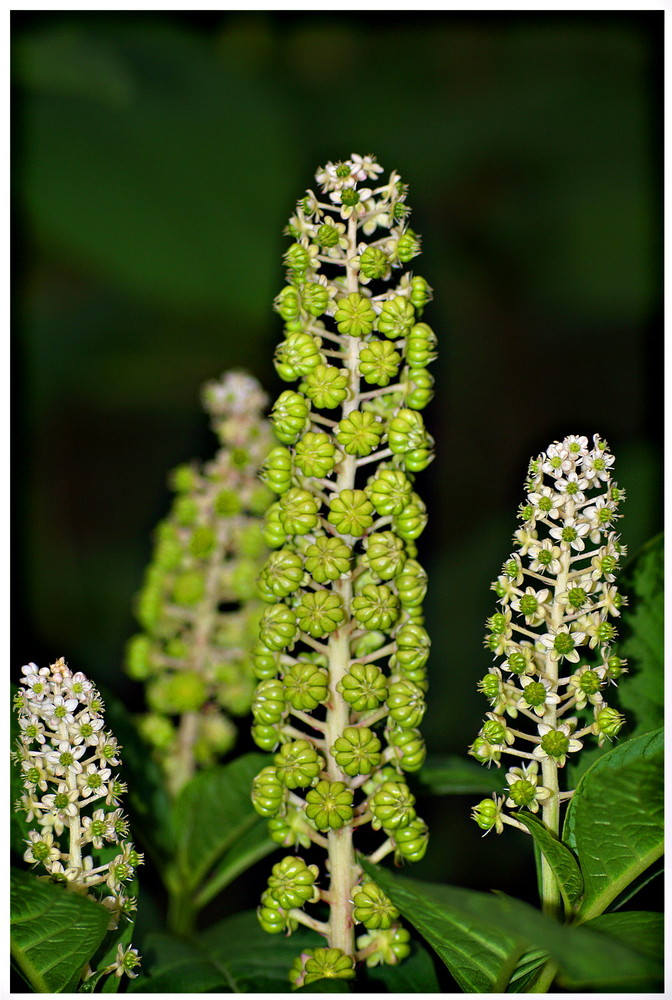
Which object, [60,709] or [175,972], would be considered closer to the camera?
[60,709]

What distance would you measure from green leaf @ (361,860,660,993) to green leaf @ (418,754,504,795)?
8.3 inches

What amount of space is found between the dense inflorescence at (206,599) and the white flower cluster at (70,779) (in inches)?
15.2

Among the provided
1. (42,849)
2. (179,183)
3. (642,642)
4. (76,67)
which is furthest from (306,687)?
(179,183)

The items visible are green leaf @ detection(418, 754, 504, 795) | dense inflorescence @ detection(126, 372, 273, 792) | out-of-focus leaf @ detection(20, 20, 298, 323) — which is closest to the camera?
green leaf @ detection(418, 754, 504, 795)

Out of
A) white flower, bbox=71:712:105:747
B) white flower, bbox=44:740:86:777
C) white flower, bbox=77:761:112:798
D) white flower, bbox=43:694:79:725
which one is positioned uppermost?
white flower, bbox=43:694:79:725

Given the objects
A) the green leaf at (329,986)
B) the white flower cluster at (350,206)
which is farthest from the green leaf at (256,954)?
the white flower cluster at (350,206)

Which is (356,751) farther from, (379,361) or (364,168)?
(364,168)

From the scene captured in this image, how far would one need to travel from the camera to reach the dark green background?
67.5 inches

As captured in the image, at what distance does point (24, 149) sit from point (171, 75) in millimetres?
1019

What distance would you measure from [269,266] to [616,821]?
170 cm

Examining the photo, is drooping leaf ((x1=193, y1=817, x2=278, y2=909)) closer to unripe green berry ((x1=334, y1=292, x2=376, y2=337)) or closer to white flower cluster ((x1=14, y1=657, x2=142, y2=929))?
white flower cluster ((x1=14, y1=657, x2=142, y2=929))

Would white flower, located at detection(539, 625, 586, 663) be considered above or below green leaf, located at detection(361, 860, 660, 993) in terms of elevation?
above

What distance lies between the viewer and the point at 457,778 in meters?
1.01

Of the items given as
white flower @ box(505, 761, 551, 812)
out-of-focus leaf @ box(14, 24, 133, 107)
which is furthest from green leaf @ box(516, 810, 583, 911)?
out-of-focus leaf @ box(14, 24, 133, 107)
